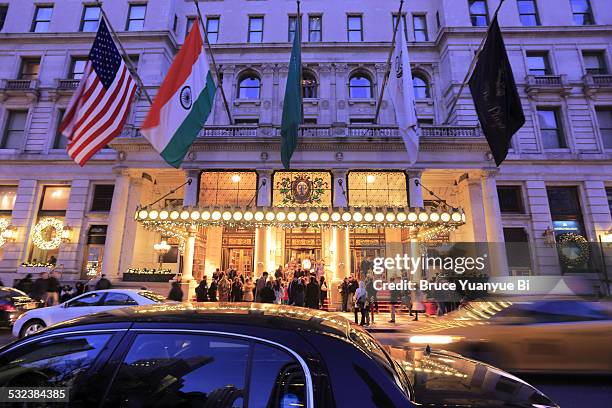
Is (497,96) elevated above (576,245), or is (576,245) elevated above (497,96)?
(497,96)

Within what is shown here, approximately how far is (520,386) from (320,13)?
29.5m

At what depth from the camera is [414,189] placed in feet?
62.9

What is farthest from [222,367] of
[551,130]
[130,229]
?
[551,130]

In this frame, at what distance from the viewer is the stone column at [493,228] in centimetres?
1862

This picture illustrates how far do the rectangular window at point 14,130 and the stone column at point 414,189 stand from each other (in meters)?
27.2

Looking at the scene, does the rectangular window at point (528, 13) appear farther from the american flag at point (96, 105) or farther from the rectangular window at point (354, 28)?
the american flag at point (96, 105)

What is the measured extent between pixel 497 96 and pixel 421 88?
1330cm

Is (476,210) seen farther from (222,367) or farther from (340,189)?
(222,367)

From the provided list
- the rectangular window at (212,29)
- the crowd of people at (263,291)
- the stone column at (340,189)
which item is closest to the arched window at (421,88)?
the stone column at (340,189)

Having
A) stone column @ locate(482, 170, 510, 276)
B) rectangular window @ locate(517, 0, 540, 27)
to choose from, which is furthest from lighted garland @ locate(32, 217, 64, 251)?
rectangular window @ locate(517, 0, 540, 27)

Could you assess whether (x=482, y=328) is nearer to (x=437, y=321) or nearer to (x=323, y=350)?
(x=437, y=321)

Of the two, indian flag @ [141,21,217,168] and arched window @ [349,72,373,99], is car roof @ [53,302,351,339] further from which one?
arched window @ [349,72,373,99]

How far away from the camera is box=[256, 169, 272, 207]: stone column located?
19328 mm

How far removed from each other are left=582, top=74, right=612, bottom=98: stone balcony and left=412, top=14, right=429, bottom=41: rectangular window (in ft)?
37.4
